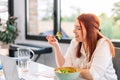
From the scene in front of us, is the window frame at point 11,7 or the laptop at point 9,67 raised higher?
the window frame at point 11,7

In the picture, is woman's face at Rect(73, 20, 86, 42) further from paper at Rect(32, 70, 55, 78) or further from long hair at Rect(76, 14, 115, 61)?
paper at Rect(32, 70, 55, 78)

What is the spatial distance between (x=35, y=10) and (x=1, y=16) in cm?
67

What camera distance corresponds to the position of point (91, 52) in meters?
1.87

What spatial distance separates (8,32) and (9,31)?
29 mm

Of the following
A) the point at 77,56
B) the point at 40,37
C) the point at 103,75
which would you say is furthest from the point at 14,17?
the point at 103,75

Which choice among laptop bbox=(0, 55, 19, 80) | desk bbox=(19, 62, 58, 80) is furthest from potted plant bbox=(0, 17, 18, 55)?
laptop bbox=(0, 55, 19, 80)

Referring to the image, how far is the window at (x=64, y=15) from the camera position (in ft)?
9.71

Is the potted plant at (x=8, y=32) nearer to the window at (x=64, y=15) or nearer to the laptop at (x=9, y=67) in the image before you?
the window at (x=64, y=15)

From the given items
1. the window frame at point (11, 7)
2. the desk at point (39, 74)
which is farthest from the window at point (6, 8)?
the desk at point (39, 74)

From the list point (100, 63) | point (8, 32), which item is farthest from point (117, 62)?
point (8, 32)

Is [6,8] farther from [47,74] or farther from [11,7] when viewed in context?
[47,74]

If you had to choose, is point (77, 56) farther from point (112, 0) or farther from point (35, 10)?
Answer: point (35, 10)

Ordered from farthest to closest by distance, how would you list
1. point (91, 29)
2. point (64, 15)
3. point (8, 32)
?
1. point (8, 32)
2. point (64, 15)
3. point (91, 29)

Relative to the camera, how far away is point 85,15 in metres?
1.87
